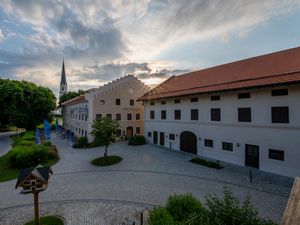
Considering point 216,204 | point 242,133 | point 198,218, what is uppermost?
point 242,133

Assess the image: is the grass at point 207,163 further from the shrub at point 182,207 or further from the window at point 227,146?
the shrub at point 182,207

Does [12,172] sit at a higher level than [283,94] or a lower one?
lower

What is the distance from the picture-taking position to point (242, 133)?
16.7 meters

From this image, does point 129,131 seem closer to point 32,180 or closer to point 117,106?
point 117,106

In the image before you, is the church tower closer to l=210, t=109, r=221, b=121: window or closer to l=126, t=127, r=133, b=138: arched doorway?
l=126, t=127, r=133, b=138: arched doorway

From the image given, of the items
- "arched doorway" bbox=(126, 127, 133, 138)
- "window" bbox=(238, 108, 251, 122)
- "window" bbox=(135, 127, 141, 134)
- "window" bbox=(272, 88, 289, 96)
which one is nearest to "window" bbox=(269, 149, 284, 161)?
"window" bbox=(238, 108, 251, 122)

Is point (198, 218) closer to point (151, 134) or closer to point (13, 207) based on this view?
point (13, 207)

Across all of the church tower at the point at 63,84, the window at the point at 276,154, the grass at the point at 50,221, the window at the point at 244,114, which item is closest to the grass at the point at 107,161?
the grass at the point at 50,221

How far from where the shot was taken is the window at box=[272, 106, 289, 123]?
1408cm

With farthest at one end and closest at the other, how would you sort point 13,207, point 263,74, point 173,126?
1. point 173,126
2. point 263,74
3. point 13,207

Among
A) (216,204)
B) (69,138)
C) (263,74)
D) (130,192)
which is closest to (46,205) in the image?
(130,192)

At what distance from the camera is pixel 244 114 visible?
Answer: 54.7 feet

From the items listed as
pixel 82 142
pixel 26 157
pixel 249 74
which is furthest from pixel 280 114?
pixel 82 142

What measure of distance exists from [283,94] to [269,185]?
23.3 ft
